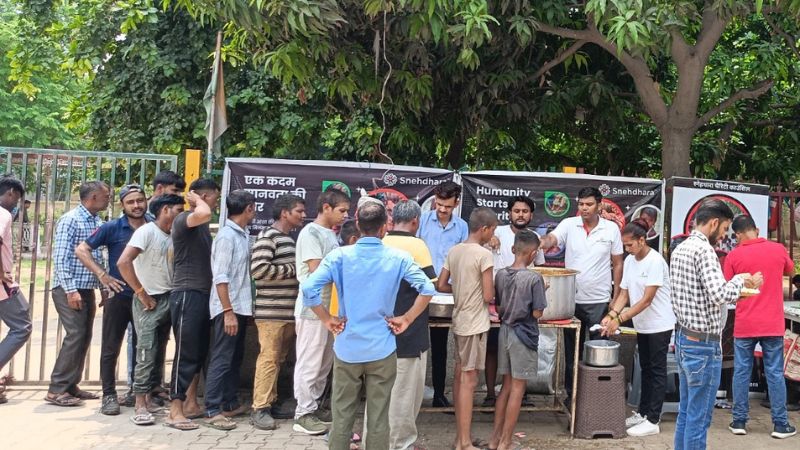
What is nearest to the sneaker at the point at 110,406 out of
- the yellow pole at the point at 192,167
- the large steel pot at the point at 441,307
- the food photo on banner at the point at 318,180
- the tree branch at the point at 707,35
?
the food photo on banner at the point at 318,180

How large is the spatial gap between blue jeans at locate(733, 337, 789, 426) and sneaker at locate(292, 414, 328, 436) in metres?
3.42

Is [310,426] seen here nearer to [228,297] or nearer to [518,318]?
[228,297]

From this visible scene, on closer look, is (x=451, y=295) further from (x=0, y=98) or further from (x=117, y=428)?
(x=0, y=98)

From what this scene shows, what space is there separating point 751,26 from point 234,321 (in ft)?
27.7

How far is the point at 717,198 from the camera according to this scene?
752cm

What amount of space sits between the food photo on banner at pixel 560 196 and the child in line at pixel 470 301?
198 centimetres

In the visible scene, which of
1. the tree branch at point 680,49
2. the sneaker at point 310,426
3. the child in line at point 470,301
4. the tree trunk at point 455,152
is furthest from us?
the tree trunk at point 455,152

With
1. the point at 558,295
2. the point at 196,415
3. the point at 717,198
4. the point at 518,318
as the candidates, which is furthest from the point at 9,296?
the point at 717,198

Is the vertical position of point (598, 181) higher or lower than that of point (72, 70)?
lower

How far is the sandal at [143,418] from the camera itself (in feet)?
19.4

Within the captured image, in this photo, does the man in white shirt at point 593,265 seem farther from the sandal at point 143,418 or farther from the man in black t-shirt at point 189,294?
the sandal at point 143,418

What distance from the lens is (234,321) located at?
5.90 metres

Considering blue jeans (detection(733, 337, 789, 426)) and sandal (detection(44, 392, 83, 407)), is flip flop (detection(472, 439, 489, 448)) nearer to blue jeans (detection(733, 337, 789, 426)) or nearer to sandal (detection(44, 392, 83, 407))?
blue jeans (detection(733, 337, 789, 426))

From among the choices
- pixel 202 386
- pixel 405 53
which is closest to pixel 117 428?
pixel 202 386
